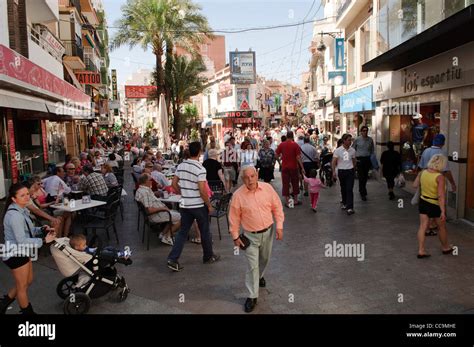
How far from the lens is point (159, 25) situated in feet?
84.6

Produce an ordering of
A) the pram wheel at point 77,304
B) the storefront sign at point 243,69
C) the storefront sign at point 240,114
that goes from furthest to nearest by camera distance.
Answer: the storefront sign at point 240,114
the storefront sign at point 243,69
the pram wheel at point 77,304

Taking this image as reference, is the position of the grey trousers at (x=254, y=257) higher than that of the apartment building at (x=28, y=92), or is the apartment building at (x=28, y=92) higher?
the apartment building at (x=28, y=92)

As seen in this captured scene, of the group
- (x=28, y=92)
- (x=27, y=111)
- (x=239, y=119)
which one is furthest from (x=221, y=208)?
(x=239, y=119)

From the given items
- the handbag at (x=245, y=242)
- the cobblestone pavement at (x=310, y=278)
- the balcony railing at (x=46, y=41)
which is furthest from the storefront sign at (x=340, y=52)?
the handbag at (x=245, y=242)

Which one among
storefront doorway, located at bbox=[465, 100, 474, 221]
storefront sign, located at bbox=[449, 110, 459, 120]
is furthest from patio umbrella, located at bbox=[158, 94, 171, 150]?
storefront doorway, located at bbox=[465, 100, 474, 221]

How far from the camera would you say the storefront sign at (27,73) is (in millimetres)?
9156

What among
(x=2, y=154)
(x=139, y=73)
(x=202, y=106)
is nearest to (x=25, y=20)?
(x=2, y=154)

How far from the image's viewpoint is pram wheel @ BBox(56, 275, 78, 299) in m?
5.11

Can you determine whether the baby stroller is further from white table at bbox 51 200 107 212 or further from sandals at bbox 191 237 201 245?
sandals at bbox 191 237 201 245

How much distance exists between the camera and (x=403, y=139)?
44.5 feet

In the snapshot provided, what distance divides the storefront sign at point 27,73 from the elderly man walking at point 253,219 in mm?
6803

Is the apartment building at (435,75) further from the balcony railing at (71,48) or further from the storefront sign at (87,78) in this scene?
the storefront sign at (87,78)
